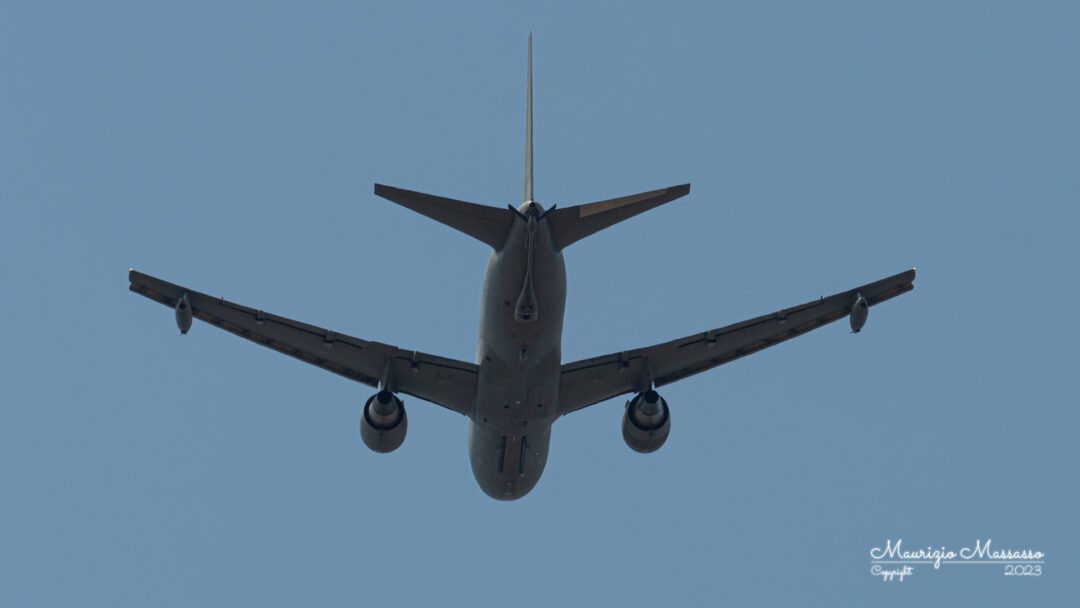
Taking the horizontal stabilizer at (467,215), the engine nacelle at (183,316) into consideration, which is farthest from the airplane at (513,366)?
the horizontal stabilizer at (467,215)

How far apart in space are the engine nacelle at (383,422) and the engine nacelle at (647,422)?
694cm

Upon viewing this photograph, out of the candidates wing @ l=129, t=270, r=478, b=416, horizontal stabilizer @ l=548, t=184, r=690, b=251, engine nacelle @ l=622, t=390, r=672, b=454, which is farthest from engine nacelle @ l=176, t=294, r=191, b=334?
engine nacelle @ l=622, t=390, r=672, b=454

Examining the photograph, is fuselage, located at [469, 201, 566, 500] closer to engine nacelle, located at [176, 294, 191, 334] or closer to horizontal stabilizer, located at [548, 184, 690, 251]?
horizontal stabilizer, located at [548, 184, 690, 251]

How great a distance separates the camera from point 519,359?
34.4m

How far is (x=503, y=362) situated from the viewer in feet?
115

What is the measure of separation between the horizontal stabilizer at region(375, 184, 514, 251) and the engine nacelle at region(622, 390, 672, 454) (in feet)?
28.0

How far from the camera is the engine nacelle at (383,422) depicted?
1437 inches

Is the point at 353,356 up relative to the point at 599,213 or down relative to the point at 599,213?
up

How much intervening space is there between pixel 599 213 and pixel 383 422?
1016 centimetres

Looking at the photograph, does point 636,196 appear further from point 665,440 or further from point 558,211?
point 665,440

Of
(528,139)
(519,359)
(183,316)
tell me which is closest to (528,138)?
(528,139)

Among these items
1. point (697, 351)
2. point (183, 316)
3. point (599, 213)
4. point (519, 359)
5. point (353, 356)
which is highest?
point (697, 351)

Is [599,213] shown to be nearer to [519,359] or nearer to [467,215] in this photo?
[467,215]

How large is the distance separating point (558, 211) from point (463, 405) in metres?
9.52
